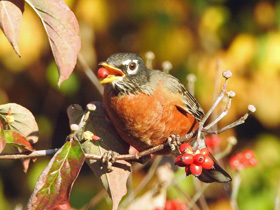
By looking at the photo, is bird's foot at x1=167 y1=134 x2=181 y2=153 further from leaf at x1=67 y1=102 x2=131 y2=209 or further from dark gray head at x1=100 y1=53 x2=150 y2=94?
dark gray head at x1=100 y1=53 x2=150 y2=94

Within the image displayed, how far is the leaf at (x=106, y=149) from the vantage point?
1.99 meters

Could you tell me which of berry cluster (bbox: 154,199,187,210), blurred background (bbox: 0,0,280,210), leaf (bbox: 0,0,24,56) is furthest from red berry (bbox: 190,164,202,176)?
blurred background (bbox: 0,0,280,210)

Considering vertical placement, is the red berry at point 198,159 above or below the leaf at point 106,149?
above

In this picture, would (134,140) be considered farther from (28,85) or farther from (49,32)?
(28,85)

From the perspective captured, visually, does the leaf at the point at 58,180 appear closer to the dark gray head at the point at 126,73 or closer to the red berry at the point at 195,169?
the red berry at the point at 195,169

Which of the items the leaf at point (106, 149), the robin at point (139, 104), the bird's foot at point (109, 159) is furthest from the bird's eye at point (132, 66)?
the bird's foot at point (109, 159)

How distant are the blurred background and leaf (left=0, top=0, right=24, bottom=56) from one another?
250 centimetres

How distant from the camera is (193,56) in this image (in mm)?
4219

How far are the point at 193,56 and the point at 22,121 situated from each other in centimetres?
251

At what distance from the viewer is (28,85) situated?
450cm

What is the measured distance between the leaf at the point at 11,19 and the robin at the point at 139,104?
2.54 feet

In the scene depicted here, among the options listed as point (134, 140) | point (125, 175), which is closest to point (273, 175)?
point (134, 140)

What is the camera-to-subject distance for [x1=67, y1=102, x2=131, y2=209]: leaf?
199 centimetres

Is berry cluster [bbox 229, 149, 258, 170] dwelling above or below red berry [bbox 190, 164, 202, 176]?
below
